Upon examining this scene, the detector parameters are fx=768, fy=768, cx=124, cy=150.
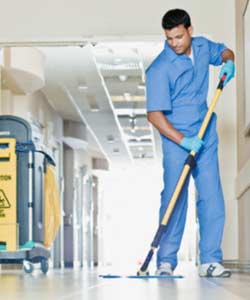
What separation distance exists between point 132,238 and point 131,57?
12.9 meters

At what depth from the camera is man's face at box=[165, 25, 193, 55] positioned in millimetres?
3062

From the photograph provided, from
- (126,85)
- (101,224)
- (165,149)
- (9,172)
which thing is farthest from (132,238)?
(165,149)

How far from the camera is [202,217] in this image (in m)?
3.09

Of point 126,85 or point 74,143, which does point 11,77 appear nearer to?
point 126,85

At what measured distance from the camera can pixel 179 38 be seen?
10.1ft

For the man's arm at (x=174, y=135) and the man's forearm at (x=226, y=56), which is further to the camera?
the man's forearm at (x=226, y=56)

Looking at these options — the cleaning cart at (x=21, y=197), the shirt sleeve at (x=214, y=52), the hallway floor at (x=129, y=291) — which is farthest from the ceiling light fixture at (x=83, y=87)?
the hallway floor at (x=129, y=291)

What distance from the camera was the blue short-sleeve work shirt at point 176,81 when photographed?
3.09m

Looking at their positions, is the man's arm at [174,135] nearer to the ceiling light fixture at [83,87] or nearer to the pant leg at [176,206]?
the pant leg at [176,206]

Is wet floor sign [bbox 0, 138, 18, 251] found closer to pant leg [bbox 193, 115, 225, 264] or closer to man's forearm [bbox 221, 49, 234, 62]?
pant leg [bbox 193, 115, 225, 264]

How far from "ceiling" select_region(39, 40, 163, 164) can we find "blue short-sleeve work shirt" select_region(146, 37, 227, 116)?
7.80 feet

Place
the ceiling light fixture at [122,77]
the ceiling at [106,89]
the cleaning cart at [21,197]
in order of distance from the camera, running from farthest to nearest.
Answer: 1. the ceiling light fixture at [122,77]
2. the ceiling at [106,89]
3. the cleaning cart at [21,197]

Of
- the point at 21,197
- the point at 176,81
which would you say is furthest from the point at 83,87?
the point at 176,81

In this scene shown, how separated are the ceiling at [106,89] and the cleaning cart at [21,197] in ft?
3.44
